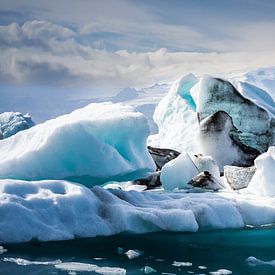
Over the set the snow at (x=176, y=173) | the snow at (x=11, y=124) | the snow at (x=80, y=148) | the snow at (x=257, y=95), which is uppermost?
the snow at (x=257, y=95)

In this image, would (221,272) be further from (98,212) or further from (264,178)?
(264,178)

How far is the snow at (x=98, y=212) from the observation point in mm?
7445

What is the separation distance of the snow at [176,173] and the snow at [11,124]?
2005cm

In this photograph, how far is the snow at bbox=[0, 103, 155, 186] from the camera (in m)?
9.57

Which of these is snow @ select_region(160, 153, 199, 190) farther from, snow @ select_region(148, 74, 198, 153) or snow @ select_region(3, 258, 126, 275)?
snow @ select_region(148, 74, 198, 153)

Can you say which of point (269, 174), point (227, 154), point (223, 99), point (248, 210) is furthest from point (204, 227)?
point (223, 99)

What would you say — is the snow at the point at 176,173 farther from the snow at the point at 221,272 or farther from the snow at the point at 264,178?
the snow at the point at 221,272

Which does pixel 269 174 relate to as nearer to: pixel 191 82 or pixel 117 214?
pixel 117 214

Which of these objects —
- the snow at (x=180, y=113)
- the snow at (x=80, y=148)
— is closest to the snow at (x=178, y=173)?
the snow at (x=80, y=148)

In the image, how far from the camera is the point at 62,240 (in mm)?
7461

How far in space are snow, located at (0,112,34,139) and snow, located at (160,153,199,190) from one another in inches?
789

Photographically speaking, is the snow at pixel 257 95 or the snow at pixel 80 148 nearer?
the snow at pixel 80 148

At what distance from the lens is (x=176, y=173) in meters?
13.8

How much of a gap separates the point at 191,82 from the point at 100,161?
A: 1537 centimetres
